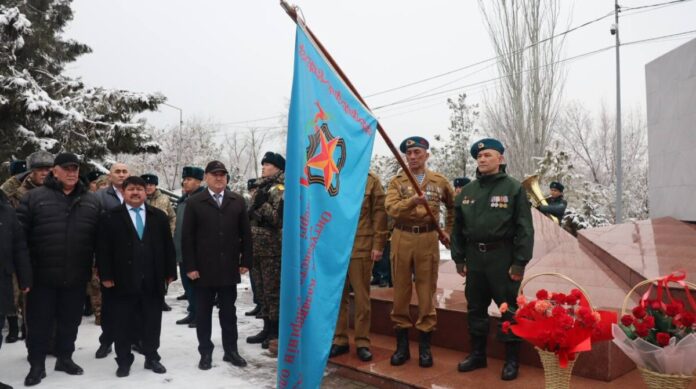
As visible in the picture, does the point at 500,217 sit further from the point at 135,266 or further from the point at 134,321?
the point at 134,321

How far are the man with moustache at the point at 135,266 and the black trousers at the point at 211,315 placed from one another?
354 mm

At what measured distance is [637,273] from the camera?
524 cm

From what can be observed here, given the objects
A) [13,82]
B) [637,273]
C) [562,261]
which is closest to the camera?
[637,273]

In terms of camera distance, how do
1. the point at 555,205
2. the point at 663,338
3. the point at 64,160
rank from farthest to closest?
the point at 555,205 < the point at 64,160 < the point at 663,338

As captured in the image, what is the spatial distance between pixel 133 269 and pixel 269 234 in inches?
56.4

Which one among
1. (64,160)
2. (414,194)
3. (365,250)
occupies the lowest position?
(365,250)

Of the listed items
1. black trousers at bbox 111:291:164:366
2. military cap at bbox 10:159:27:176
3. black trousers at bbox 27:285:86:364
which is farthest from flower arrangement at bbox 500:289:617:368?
military cap at bbox 10:159:27:176

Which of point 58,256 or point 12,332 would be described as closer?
point 58,256

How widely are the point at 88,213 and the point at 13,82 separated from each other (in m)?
7.95

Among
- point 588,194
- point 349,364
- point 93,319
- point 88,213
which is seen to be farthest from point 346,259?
point 588,194

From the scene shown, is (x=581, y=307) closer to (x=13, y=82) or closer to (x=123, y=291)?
(x=123, y=291)

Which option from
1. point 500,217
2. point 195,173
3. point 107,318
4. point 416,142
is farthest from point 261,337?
point 500,217

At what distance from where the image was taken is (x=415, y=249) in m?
4.49

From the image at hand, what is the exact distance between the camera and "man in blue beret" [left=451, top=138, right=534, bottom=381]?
3980mm
